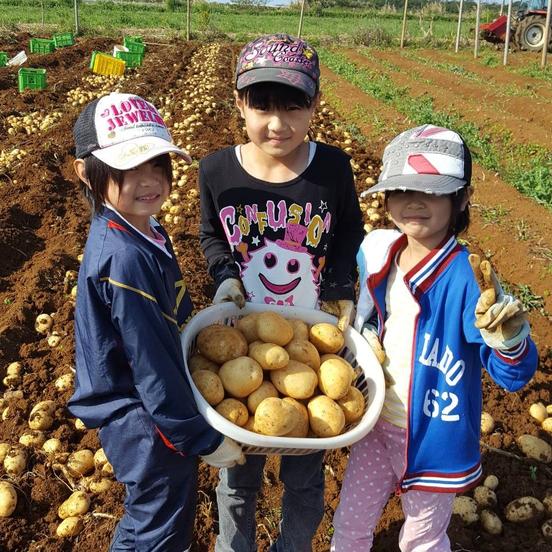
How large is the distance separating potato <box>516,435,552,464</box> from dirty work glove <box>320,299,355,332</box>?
1.60m

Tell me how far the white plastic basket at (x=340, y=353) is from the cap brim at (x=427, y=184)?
577mm

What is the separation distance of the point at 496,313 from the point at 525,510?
1686 mm

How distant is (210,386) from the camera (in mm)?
1627

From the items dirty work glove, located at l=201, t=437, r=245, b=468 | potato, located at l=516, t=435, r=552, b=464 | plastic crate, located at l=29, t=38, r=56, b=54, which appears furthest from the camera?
plastic crate, located at l=29, t=38, r=56, b=54

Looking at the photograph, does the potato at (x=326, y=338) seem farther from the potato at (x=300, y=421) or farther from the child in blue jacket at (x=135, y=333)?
the child in blue jacket at (x=135, y=333)

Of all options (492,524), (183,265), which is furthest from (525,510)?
(183,265)

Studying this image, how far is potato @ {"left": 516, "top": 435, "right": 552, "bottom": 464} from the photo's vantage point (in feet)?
9.37

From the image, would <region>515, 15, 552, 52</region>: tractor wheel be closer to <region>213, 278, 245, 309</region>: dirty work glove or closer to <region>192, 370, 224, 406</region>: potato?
<region>213, 278, 245, 309</region>: dirty work glove

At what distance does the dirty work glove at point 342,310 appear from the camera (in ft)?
6.31

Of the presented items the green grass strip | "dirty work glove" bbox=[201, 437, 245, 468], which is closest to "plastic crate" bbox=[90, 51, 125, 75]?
the green grass strip

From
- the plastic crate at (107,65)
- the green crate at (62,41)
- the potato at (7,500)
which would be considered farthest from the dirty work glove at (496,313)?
the green crate at (62,41)

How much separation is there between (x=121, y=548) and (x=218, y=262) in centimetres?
108

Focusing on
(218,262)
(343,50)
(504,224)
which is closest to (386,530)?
(218,262)

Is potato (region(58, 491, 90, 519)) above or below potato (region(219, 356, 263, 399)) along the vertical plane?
below
